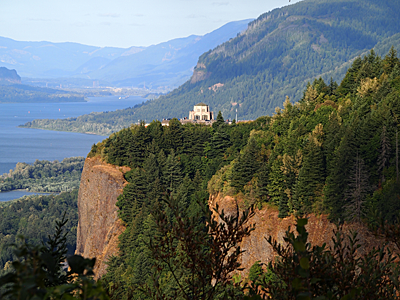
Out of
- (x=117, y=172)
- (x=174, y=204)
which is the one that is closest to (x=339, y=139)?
(x=117, y=172)

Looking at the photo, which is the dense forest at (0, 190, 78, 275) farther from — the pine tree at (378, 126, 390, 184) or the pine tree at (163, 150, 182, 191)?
the pine tree at (378, 126, 390, 184)

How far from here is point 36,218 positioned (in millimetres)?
102312

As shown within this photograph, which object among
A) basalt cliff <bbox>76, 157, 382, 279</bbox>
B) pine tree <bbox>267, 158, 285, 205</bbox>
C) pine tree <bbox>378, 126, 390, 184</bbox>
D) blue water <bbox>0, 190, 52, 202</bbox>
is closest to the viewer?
pine tree <bbox>378, 126, 390, 184</bbox>

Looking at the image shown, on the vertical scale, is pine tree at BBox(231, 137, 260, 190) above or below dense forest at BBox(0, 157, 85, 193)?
above

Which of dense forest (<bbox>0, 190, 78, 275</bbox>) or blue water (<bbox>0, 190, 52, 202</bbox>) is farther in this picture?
blue water (<bbox>0, 190, 52, 202</bbox>)

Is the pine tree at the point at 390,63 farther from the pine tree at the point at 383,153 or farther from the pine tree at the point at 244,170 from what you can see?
the pine tree at the point at 244,170

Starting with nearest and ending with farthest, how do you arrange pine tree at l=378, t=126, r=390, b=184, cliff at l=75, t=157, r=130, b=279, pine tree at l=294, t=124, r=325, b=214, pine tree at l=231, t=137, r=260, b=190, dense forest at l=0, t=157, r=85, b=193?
pine tree at l=378, t=126, r=390, b=184, pine tree at l=294, t=124, r=325, b=214, pine tree at l=231, t=137, r=260, b=190, cliff at l=75, t=157, r=130, b=279, dense forest at l=0, t=157, r=85, b=193

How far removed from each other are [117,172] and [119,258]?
12908mm

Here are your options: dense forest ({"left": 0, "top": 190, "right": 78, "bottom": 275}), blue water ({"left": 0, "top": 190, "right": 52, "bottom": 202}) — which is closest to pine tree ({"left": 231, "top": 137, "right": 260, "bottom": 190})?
dense forest ({"left": 0, "top": 190, "right": 78, "bottom": 275})

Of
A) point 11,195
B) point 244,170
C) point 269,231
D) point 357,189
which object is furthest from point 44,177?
point 357,189

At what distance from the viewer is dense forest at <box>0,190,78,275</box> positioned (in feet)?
303

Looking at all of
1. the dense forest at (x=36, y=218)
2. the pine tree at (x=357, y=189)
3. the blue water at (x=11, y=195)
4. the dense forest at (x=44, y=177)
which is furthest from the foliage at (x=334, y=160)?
the dense forest at (x=44, y=177)

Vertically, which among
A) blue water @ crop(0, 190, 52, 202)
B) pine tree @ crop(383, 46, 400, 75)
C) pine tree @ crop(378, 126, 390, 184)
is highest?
pine tree @ crop(383, 46, 400, 75)

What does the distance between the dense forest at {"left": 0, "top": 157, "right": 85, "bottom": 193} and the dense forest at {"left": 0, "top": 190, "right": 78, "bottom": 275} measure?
29.4 m
